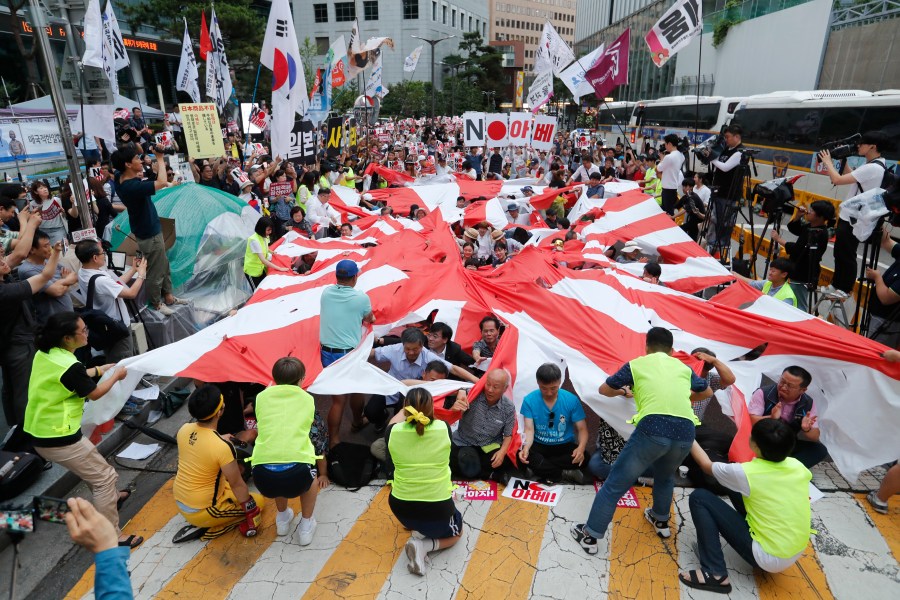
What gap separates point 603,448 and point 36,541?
14.5ft

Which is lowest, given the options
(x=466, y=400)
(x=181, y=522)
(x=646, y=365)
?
(x=181, y=522)

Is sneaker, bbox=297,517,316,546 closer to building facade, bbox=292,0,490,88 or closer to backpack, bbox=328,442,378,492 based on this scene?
backpack, bbox=328,442,378,492

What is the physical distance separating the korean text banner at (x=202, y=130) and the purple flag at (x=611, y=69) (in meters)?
8.52

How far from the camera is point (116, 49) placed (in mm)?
9531

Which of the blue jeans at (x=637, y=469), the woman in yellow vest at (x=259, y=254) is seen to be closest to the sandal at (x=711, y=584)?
the blue jeans at (x=637, y=469)

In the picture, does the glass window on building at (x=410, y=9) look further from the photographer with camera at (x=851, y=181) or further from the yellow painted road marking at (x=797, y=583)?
the yellow painted road marking at (x=797, y=583)

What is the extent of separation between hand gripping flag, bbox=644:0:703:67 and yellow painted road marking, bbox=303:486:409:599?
376 inches

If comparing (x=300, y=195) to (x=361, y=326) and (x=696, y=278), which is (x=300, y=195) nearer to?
(x=361, y=326)

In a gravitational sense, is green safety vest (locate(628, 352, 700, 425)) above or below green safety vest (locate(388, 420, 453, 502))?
above

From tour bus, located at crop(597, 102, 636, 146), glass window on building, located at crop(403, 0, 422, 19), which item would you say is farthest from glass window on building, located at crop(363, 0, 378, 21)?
tour bus, located at crop(597, 102, 636, 146)

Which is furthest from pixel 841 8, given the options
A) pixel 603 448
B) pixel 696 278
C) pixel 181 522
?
pixel 181 522

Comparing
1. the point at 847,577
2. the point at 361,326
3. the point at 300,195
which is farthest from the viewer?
the point at 300,195

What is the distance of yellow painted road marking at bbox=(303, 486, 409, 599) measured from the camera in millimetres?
3617

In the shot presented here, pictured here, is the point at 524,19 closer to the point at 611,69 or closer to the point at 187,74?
the point at 611,69
